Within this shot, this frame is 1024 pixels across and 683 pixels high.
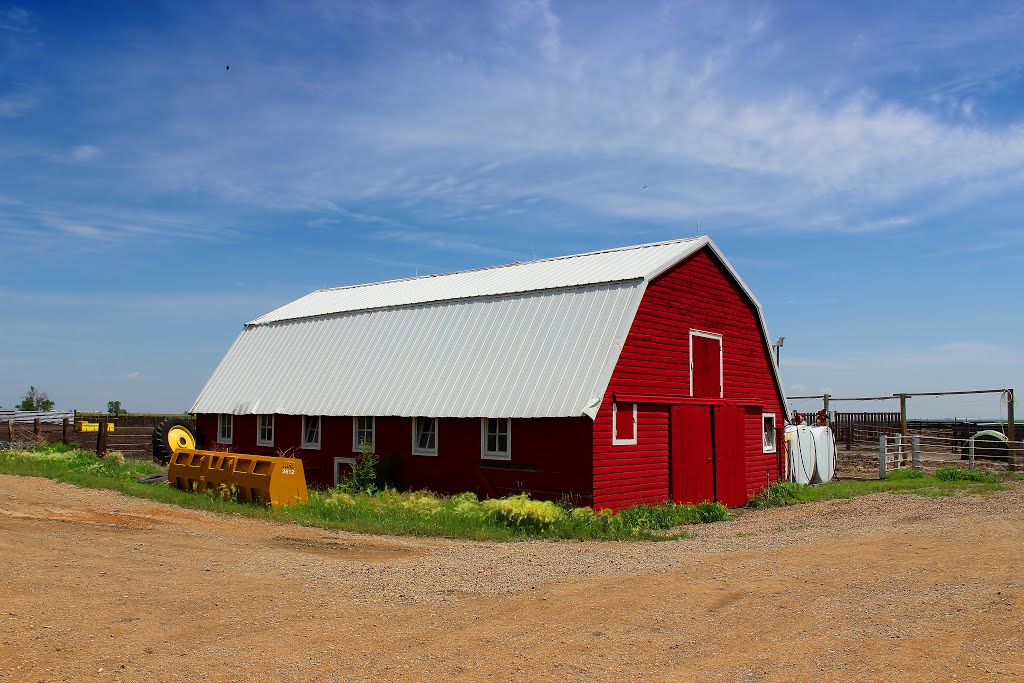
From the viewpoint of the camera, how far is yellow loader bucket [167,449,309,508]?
57.7 feet

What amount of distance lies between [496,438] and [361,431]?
15.8ft

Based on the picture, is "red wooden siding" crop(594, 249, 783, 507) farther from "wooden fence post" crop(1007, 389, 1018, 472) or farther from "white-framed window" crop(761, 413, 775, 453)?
"wooden fence post" crop(1007, 389, 1018, 472)

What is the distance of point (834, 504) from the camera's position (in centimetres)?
2033

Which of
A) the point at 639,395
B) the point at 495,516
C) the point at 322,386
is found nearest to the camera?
the point at 495,516

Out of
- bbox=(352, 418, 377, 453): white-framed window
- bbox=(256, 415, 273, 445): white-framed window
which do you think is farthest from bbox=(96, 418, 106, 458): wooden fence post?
bbox=(352, 418, 377, 453): white-framed window

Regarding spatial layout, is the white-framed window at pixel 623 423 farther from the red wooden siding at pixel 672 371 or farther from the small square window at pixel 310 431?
the small square window at pixel 310 431

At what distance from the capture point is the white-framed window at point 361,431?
71.3 feet

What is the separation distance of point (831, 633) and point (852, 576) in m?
3.10

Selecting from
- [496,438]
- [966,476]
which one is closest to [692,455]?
[496,438]

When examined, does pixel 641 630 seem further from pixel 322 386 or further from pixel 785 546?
pixel 322 386

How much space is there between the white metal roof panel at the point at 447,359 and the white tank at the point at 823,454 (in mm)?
12078

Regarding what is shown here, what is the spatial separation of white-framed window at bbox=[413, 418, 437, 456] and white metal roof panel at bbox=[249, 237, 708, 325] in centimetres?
361

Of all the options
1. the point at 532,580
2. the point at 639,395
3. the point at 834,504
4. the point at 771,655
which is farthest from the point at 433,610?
the point at 834,504

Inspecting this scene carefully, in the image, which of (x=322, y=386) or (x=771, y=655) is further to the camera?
(x=322, y=386)
